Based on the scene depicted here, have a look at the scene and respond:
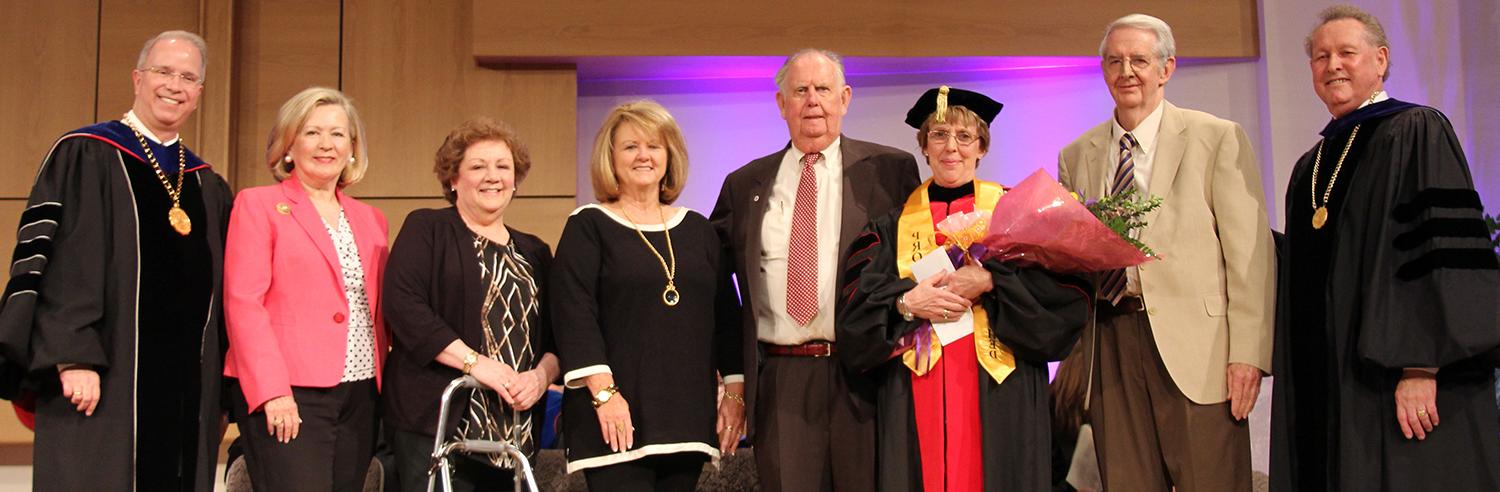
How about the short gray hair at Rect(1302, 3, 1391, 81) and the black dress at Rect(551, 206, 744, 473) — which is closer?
the black dress at Rect(551, 206, 744, 473)

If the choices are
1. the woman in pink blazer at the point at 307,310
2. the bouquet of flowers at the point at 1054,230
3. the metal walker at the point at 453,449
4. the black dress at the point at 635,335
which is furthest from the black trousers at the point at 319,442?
the bouquet of flowers at the point at 1054,230

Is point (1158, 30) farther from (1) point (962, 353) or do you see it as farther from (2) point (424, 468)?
(2) point (424, 468)

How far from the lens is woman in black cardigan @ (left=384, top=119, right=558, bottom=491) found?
2896 millimetres

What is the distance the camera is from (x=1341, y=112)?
3062 millimetres

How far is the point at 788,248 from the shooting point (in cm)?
316

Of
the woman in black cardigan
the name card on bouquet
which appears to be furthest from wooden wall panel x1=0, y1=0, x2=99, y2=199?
the name card on bouquet

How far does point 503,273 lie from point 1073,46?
3527mm

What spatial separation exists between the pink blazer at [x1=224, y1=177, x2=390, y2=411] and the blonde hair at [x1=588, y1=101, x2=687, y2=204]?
2.22 feet

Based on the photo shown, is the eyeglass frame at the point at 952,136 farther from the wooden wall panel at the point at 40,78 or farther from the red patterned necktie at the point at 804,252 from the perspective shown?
the wooden wall panel at the point at 40,78

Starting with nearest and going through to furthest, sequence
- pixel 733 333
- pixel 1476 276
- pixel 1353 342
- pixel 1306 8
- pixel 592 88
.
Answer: pixel 1476 276 < pixel 1353 342 < pixel 733 333 < pixel 1306 8 < pixel 592 88

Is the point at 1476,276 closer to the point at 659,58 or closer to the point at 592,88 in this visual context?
the point at 659,58

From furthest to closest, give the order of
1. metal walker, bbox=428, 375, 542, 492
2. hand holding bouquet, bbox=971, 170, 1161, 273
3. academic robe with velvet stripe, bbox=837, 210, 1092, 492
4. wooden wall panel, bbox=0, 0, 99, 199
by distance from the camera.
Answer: wooden wall panel, bbox=0, 0, 99, 199
academic robe with velvet stripe, bbox=837, 210, 1092, 492
hand holding bouquet, bbox=971, 170, 1161, 273
metal walker, bbox=428, 375, 542, 492

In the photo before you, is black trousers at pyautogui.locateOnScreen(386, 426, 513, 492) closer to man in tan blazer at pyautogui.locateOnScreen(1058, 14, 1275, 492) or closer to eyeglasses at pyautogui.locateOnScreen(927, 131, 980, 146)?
eyeglasses at pyautogui.locateOnScreen(927, 131, 980, 146)

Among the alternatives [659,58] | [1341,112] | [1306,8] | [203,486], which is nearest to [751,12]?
[659,58]
